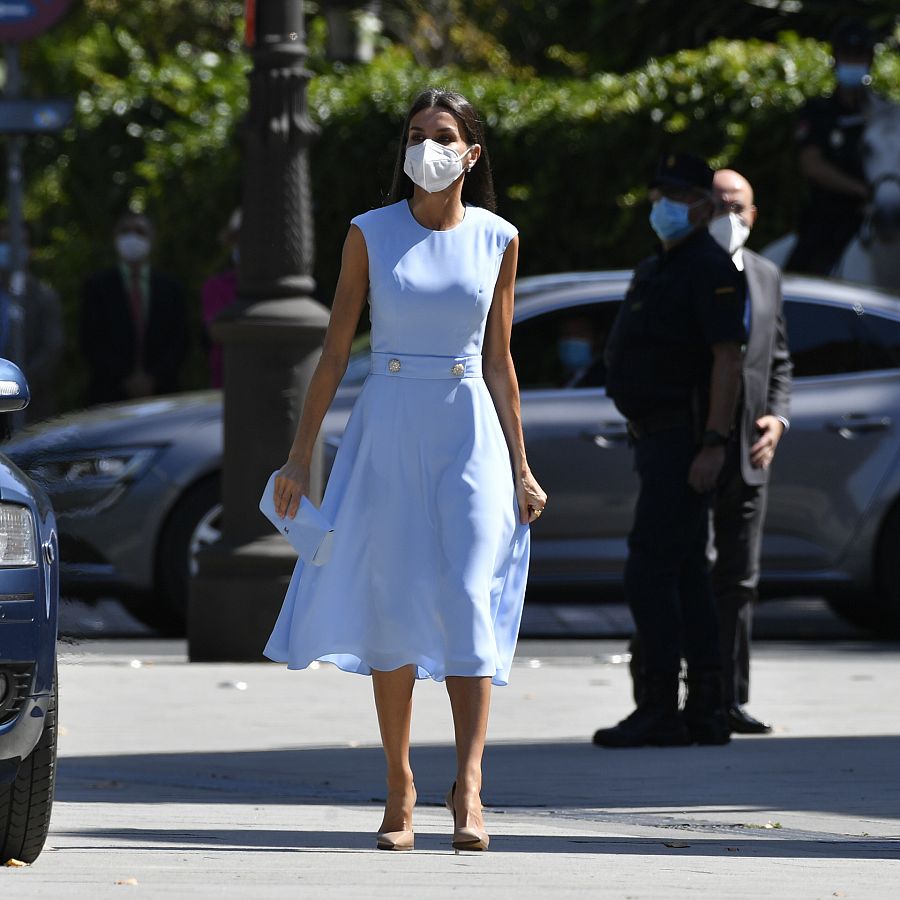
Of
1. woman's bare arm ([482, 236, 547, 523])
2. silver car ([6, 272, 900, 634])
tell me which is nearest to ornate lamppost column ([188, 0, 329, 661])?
silver car ([6, 272, 900, 634])

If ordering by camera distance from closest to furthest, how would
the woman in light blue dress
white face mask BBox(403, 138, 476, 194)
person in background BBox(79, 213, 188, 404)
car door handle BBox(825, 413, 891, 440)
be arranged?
the woman in light blue dress → white face mask BBox(403, 138, 476, 194) → car door handle BBox(825, 413, 891, 440) → person in background BBox(79, 213, 188, 404)

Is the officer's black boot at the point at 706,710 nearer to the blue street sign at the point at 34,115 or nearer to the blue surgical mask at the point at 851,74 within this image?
the blue street sign at the point at 34,115

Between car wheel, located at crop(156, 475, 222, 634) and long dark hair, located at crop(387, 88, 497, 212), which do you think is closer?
long dark hair, located at crop(387, 88, 497, 212)

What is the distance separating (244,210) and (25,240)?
5162 millimetres

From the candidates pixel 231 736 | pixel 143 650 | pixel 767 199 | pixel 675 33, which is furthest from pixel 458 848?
pixel 675 33

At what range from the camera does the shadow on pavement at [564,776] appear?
22.2 ft

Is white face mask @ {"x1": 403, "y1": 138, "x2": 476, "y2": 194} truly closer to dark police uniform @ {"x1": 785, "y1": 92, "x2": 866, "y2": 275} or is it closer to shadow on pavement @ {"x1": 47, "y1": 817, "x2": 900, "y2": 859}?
shadow on pavement @ {"x1": 47, "y1": 817, "x2": 900, "y2": 859}

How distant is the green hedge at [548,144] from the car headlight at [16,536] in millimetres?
7333

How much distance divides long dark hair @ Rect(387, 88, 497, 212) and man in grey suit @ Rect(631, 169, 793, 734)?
2023 millimetres

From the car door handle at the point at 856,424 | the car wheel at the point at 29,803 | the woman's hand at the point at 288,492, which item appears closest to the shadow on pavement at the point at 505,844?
the car wheel at the point at 29,803

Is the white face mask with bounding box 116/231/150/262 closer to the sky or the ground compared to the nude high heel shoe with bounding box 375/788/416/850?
closer to the sky

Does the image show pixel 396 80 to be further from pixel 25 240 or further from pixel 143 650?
pixel 143 650

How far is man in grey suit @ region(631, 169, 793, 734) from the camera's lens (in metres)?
8.14

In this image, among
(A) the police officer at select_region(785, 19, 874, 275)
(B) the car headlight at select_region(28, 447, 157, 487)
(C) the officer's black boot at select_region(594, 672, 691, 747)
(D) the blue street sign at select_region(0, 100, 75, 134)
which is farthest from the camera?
(A) the police officer at select_region(785, 19, 874, 275)
